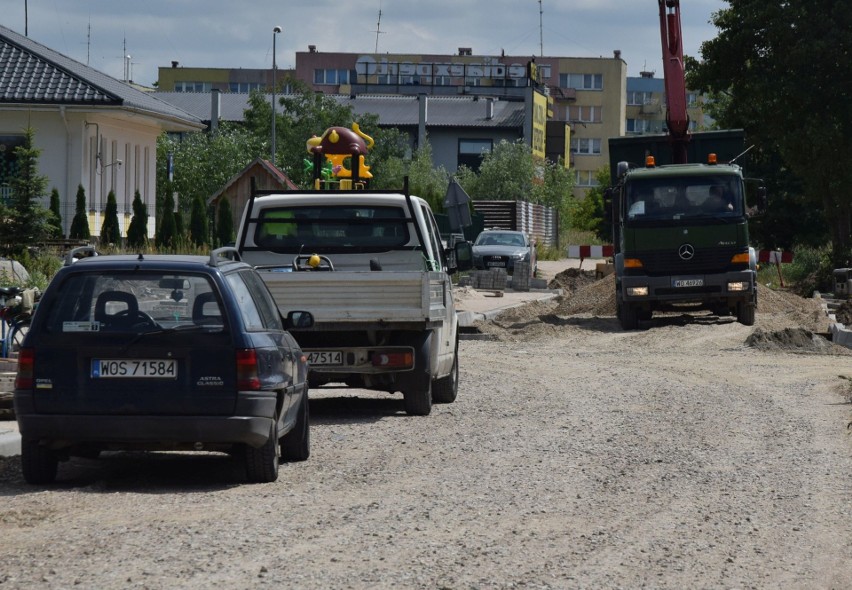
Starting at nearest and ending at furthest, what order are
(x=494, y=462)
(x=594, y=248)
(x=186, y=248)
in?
(x=494, y=462)
(x=594, y=248)
(x=186, y=248)

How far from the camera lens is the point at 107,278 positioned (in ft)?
30.0

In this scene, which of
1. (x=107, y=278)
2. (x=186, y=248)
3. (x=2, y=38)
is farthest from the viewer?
(x=2, y=38)

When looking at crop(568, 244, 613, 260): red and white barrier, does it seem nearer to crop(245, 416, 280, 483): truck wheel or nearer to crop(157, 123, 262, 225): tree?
crop(245, 416, 280, 483): truck wheel

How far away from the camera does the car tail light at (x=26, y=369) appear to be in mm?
8938

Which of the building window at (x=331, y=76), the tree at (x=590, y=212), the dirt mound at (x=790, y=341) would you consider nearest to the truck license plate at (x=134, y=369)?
the dirt mound at (x=790, y=341)

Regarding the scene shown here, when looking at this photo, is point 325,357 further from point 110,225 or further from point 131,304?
point 110,225

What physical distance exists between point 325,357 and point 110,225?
23.4 meters

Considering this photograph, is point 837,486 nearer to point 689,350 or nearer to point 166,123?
point 689,350

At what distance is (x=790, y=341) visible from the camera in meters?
22.0

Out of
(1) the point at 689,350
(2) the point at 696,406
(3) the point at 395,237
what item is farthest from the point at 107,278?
(1) the point at 689,350

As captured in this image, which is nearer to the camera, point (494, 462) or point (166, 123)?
point (494, 462)

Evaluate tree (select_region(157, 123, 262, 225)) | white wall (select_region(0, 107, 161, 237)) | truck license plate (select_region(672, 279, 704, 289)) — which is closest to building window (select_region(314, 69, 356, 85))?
tree (select_region(157, 123, 262, 225))

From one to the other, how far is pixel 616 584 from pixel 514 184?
85.5 meters

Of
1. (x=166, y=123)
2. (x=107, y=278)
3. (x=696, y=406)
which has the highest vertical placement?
(x=166, y=123)
